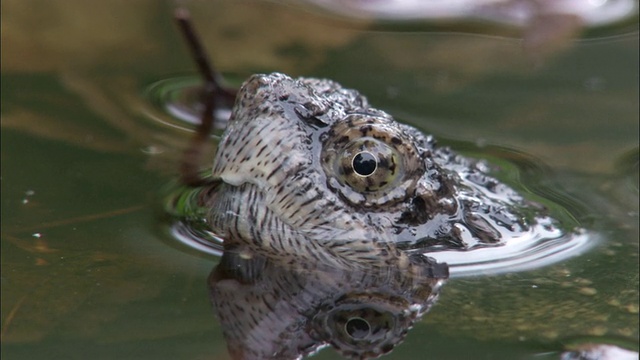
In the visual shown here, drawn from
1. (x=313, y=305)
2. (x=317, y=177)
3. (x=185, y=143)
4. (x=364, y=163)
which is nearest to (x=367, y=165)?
(x=364, y=163)

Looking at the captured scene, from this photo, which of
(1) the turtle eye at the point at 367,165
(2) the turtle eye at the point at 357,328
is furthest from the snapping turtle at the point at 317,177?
(2) the turtle eye at the point at 357,328

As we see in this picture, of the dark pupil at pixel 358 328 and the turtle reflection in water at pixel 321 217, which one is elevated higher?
the turtle reflection in water at pixel 321 217

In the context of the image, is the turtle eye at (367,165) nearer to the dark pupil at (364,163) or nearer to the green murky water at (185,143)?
the dark pupil at (364,163)

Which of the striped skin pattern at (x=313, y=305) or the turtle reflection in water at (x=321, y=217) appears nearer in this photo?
the striped skin pattern at (x=313, y=305)

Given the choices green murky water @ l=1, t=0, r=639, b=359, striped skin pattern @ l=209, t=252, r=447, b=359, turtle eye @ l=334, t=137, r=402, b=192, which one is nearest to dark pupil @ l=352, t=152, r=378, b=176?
turtle eye @ l=334, t=137, r=402, b=192

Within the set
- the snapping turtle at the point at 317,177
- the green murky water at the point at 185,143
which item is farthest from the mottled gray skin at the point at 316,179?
the green murky water at the point at 185,143

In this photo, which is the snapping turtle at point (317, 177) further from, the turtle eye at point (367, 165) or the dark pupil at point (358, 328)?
the dark pupil at point (358, 328)
